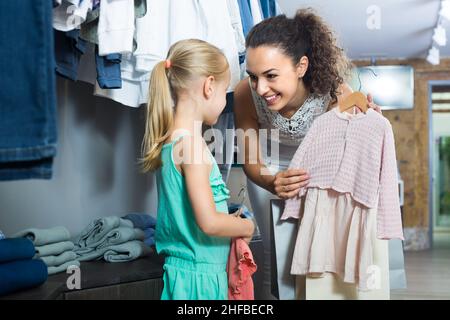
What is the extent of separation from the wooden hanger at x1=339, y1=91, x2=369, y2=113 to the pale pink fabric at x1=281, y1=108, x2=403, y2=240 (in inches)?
0.6

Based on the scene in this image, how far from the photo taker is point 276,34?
1358 millimetres

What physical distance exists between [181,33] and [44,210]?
72cm

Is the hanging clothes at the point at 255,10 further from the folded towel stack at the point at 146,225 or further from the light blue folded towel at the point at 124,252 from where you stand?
the light blue folded towel at the point at 124,252

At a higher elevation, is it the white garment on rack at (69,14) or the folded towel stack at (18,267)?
the white garment on rack at (69,14)

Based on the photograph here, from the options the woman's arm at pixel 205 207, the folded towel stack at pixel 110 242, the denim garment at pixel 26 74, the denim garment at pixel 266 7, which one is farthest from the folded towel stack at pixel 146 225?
the denim garment at pixel 26 74

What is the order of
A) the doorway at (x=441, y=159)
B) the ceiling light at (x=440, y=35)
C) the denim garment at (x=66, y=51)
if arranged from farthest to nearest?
the doorway at (x=441, y=159), the ceiling light at (x=440, y=35), the denim garment at (x=66, y=51)

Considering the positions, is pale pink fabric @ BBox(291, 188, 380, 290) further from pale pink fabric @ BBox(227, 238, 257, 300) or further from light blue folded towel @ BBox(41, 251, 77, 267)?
light blue folded towel @ BBox(41, 251, 77, 267)

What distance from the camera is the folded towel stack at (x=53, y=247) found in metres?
1.39

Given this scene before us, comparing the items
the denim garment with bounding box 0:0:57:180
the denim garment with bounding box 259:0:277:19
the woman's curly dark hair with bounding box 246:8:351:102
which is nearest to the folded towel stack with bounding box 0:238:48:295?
the denim garment with bounding box 0:0:57:180

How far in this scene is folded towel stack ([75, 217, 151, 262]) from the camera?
158cm

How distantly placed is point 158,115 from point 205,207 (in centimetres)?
24

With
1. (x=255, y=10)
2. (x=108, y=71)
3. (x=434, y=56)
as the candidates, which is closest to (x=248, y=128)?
(x=108, y=71)

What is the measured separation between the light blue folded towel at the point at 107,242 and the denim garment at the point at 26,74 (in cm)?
80

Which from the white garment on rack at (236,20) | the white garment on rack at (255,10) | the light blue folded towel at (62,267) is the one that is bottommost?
the light blue folded towel at (62,267)
